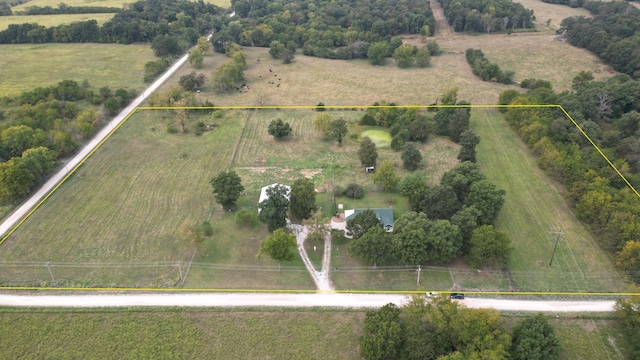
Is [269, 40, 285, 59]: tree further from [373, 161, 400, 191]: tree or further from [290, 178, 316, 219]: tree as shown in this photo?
[290, 178, 316, 219]: tree

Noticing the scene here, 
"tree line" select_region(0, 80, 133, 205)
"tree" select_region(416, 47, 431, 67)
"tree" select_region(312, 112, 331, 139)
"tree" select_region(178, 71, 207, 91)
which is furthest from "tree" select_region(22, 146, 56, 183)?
"tree" select_region(416, 47, 431, 67)

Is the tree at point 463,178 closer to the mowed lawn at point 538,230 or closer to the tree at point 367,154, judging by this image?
the mowed lawn at point 538,230

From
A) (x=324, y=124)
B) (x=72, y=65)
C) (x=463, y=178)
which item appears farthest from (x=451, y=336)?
(x=72, y=65)

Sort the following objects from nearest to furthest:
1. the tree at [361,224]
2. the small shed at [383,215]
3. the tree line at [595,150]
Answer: the tree line at [595,150]
the tree at [361,224]
the small shed at [383,215]

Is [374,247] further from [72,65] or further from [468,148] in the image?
[72,65]

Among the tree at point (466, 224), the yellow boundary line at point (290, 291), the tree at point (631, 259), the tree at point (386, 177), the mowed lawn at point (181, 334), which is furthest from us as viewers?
the tree at point (386, 177)

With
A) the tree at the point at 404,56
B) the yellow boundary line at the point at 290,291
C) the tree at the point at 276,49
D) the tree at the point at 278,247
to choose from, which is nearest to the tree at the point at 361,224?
the yellow boundary line at the point at 290,291

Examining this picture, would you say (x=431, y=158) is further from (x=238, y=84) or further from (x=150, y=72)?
(x=150, y=72)
